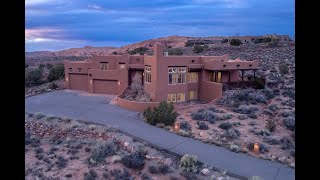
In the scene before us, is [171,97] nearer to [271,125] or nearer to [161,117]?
[161,117]

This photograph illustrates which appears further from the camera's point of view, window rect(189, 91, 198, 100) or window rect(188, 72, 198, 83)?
window rect(189, 91, 198, 100)

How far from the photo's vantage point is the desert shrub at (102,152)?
15.9 m

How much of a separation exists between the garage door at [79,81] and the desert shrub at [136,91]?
21.0ft

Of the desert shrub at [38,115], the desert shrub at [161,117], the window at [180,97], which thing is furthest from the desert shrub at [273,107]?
the desert shrub at [38,115]

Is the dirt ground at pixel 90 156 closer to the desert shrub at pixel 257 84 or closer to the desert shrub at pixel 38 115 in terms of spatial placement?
the desert shrub at pixel 38 115

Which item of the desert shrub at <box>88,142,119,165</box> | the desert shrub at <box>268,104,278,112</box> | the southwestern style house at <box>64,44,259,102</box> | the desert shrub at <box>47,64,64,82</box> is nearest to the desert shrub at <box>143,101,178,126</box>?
the southwestern style house at <box>64,44,259,102</box>

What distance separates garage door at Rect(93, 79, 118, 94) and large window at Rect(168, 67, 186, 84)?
7.65 meters

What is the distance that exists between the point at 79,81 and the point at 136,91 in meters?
9.07

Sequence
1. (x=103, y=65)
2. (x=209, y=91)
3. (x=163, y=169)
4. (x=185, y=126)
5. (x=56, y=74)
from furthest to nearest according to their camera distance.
Result: (x=56, y=74)
(x=103, y=65)
(x=209, y=91)
(x=185, y=126)
(x=163, y=169)

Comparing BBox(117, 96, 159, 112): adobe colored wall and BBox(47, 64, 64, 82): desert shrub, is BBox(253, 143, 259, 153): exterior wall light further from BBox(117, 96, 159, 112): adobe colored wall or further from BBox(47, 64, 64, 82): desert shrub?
BBox(47, 64, 64, 82): desert shrub

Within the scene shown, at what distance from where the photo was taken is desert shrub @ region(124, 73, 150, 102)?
2890 cm

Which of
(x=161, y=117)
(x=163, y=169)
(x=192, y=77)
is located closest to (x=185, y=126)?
(x=161, y=117)

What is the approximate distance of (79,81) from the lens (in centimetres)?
3688
